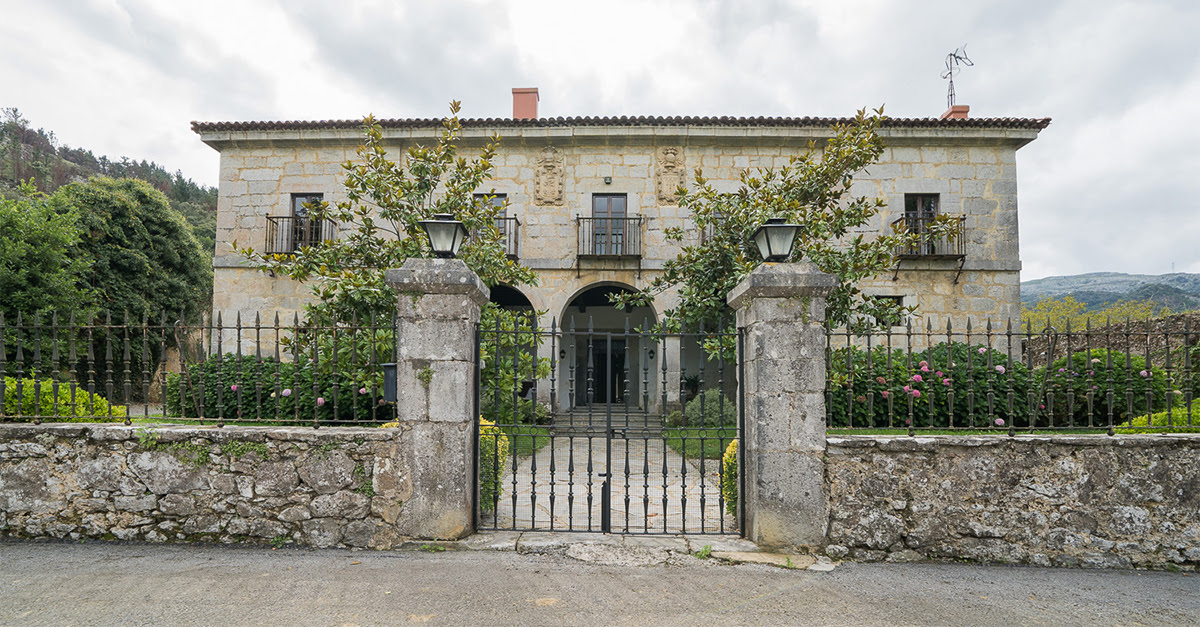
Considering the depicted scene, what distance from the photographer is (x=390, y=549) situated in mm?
4051

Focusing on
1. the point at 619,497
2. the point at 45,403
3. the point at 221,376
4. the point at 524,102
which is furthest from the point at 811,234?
the point at 524,102

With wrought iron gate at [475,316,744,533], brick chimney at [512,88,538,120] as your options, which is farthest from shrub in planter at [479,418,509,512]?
brick chimney at [512,88,538,120]

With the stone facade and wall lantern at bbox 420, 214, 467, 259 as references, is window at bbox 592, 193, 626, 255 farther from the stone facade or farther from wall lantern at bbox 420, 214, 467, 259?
Answer: wall lantern at bbox 420, 214, 467, 259

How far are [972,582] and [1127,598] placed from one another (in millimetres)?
800

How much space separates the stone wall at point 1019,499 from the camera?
3.93m

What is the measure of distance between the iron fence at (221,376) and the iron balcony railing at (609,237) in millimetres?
6642

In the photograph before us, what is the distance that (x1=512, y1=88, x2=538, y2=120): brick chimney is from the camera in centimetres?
1489

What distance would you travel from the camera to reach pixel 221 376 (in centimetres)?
422

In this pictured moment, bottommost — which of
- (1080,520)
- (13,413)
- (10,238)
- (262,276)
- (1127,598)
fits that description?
(1127,598)

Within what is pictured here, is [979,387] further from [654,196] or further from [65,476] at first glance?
[65,476]

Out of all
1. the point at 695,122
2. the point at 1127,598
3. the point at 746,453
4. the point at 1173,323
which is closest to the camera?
the point at 1127,598

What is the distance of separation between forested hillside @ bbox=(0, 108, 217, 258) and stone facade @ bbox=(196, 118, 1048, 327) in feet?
59.5

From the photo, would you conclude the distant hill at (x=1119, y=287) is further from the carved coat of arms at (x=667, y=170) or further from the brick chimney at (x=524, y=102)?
the brick chimney at (x=524, y=102)

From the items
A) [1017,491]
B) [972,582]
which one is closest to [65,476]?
[972,582]
